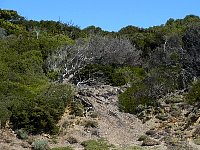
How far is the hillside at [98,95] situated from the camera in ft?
67.3

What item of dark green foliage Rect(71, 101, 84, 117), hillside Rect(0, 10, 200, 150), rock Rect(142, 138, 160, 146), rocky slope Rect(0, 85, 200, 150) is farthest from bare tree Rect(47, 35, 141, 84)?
rock Rect(142, 138, 160, 146)

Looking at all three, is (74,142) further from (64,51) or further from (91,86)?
(64,51)

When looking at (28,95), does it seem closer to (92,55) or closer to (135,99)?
(135,99)

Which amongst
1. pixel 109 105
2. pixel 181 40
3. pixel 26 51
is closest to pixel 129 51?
pixel 181 40

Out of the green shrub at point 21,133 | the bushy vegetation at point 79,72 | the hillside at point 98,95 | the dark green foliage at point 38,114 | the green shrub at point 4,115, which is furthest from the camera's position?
the bushy vegetation at point 79,72

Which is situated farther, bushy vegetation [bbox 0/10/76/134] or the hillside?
bushy vegetation [bbox 0/10/76/134]

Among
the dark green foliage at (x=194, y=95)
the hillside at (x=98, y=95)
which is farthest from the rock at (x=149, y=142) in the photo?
the dark green foliage at (x=194, y=95)

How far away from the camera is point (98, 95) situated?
28422 millimetres

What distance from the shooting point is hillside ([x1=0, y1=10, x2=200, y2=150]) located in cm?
2051

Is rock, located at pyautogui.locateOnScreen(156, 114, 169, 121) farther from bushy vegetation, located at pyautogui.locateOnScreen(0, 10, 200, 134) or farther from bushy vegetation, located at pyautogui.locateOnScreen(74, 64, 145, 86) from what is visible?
bushy vegetation, located at pyautogui.locateOnScreen(74, 64, 145, 86)

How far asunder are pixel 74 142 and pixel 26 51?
46.6ft

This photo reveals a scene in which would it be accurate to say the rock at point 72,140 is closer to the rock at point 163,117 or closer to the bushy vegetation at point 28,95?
the bushy vegetation at point 28,95

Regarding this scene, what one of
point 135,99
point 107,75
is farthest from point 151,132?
point 107,75

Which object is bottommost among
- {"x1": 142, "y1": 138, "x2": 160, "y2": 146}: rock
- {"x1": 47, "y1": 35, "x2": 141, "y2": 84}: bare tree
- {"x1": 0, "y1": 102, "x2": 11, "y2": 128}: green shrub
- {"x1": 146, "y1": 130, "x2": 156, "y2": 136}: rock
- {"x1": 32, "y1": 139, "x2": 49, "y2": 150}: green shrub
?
{"x1": 32, "y1": 139, "x2": 49, "y2": 150}: green shrub
